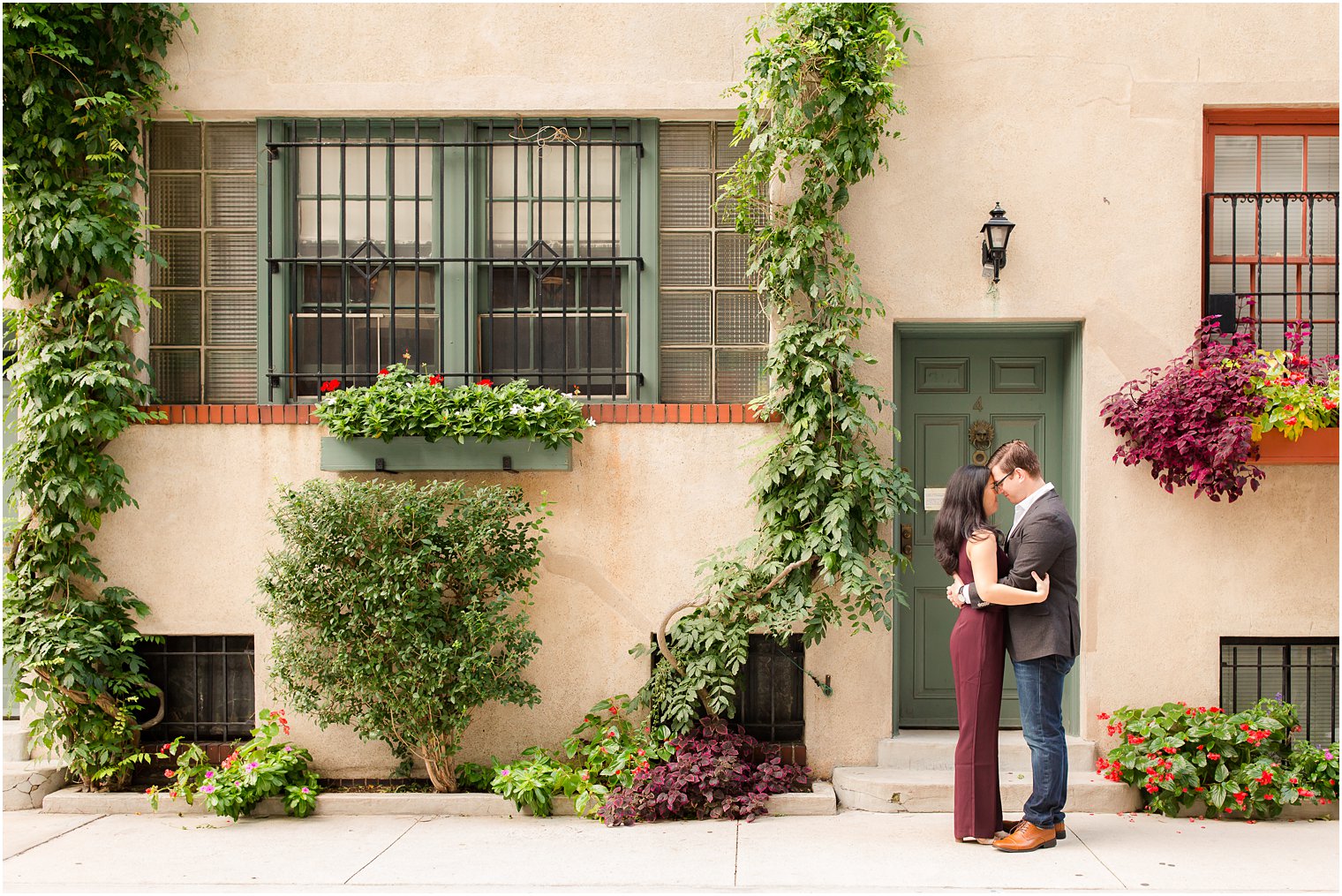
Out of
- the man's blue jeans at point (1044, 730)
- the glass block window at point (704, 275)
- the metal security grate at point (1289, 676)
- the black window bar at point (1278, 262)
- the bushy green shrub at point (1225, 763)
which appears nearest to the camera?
the man's blue jeans at point (1044, 730)

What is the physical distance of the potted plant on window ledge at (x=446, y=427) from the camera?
544cm

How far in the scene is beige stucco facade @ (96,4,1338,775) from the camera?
221 inches

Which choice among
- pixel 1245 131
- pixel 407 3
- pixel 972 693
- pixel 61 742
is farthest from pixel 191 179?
pixel 1245 131

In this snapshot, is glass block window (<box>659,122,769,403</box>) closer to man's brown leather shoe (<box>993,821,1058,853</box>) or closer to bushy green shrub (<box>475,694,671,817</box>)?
bushy green shrub (<box>475,694,671,817</box>)

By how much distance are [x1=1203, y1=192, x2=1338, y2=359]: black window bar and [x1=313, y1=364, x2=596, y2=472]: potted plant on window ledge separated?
158 inches

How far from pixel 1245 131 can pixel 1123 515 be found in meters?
2.50

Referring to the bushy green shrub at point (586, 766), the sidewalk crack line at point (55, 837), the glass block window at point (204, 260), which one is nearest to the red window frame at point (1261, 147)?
the bushy green shrub at point (586, 766)

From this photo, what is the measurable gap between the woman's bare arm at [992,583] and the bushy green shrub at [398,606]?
2337 mm

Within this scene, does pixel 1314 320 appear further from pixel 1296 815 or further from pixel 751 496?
pixel 751 496

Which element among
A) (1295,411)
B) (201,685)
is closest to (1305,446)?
(1295,411)

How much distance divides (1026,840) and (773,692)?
1.69 meters

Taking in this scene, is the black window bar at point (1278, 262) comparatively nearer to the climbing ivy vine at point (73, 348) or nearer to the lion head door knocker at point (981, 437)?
the lion head door knocker at point (981, 437)

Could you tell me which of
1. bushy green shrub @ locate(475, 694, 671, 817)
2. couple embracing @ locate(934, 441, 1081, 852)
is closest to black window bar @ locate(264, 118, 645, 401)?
bushy green shrub @ locate(475, 694, 671, 817)

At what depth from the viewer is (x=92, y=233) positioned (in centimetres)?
557
